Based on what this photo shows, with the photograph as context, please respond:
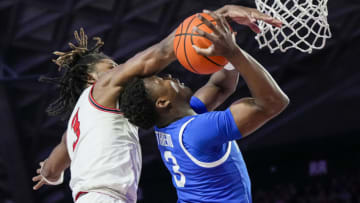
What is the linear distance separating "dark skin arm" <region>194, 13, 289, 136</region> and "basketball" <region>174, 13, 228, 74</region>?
12 cm

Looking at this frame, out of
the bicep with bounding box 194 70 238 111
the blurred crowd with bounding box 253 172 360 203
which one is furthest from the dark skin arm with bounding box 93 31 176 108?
the blurred crowd with bounding box 253 172 360 203

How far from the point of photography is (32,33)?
331 inches

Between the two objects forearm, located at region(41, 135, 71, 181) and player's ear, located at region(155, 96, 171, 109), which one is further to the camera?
forearm, located at region(41, 135, 71, 181)

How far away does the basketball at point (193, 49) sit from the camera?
2.12m

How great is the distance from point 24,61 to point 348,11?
22.8 ft

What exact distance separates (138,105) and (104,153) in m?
0.37

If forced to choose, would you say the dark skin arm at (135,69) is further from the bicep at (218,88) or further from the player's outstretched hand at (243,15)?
the bicep at (218,88)

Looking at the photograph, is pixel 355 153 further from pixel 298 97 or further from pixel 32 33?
pixel 32 33

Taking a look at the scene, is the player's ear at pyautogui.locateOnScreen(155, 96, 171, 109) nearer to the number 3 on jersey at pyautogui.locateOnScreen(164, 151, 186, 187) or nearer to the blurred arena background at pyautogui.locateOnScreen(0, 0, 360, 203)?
the number 3 on jersey at pyautogui.locateOnScreen(164, 151, 186, 187)

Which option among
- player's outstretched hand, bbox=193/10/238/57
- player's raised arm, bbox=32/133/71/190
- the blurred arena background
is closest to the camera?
player's outstretched hand, bbox=193/10/238/57

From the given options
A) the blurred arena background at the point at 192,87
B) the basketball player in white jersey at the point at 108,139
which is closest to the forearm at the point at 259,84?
the basketball player in white jersey at the point at 108,139

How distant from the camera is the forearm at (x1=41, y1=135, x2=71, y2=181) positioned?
3.03 metres

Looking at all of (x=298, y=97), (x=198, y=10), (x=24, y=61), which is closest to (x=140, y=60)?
(x=198, y=10)

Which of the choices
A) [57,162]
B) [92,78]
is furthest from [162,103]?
[57,162]
